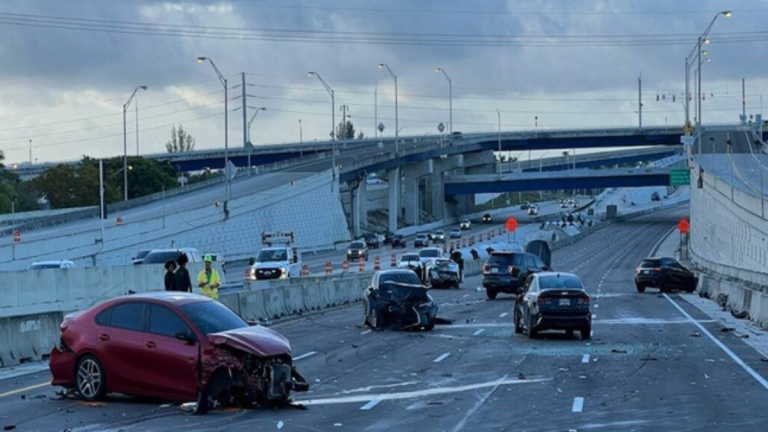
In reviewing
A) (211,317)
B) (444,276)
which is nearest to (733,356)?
(211,317)

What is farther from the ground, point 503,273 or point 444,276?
point 503,273

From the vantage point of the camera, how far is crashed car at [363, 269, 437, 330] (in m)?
33.1

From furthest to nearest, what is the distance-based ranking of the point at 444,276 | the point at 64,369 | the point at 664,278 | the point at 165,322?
the point at 444,276 < the point at 664,278 < the point at 64,369 < the point at 165,322

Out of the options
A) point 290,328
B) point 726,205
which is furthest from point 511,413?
point 726,205

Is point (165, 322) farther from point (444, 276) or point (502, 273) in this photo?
point (444, 276)

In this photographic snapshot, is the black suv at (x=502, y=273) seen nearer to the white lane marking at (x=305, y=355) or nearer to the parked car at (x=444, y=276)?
the parked car at (x=444, y=276)

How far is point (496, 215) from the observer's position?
18775 centimetres

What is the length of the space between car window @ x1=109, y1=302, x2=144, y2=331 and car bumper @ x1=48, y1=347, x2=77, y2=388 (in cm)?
79

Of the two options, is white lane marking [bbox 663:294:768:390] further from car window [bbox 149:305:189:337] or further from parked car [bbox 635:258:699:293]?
parked car [bbox 635:258:699:293]

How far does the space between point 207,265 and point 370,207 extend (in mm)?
129562

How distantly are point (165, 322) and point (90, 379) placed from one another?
1.47 meters

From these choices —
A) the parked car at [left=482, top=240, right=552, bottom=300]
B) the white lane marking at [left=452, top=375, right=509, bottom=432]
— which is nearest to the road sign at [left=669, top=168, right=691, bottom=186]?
the parked car at [left=482, top=240, right=552, bottom=300]

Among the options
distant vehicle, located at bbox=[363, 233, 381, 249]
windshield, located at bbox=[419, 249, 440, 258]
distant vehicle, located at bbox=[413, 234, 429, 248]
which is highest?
windshield, located at bbox=[419, 249, 440, 258]

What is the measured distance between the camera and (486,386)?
2056 cm
